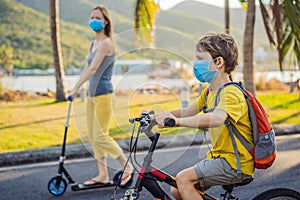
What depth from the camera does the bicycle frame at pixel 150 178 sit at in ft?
10.0

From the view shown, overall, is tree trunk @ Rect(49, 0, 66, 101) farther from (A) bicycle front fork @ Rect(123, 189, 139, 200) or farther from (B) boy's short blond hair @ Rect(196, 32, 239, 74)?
(A) bicycle front fork @ Rect(123, 189, 139, 200)

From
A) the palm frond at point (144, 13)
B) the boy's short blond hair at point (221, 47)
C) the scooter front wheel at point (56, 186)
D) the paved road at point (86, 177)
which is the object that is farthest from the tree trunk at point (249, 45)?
the boy's short blond hair at point (221, 47)

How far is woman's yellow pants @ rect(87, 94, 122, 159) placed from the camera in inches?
199

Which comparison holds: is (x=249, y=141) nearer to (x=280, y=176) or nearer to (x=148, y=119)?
(x=148, y=119)

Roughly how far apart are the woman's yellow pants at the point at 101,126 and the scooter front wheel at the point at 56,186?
440 millimetres

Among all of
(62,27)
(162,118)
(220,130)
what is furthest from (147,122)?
(62,27)

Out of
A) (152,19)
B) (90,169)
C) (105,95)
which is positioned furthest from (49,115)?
(105,95)

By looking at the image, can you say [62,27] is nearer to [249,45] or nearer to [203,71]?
[249,45]

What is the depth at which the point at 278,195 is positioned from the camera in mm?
3252

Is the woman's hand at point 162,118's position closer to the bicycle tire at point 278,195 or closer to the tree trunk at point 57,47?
the bicycle tire at point 278,195

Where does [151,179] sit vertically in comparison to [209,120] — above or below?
below

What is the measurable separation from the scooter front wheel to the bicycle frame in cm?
217

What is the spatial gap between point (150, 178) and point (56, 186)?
89.1 inches

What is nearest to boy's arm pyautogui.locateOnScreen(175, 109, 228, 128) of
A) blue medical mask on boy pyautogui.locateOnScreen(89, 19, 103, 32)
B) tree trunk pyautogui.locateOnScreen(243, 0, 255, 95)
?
blue medical mask on boy pyautogui.locateOnScreen(89, 19, 103, 32)
